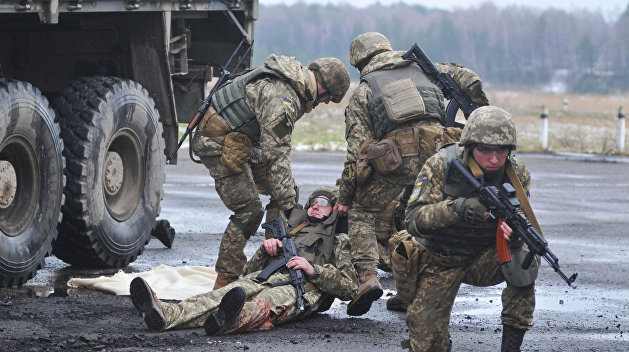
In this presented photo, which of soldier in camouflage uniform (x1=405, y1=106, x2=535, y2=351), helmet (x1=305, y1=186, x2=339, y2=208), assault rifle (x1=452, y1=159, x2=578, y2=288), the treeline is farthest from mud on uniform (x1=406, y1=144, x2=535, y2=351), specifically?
the treeline

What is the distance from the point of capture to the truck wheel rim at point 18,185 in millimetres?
7234

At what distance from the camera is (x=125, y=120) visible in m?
8.43

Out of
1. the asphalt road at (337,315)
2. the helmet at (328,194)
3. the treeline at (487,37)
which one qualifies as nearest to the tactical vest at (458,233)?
the asphalt road at (337,315)

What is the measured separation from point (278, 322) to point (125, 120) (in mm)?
2765

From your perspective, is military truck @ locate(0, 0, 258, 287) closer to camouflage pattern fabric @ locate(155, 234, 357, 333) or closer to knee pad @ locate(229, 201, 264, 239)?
knee pad @ locate(229, 201, 264, 239)

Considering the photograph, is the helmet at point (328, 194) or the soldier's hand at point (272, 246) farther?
the helmet at point (328, 194)

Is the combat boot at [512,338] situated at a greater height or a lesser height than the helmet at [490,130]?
lesser

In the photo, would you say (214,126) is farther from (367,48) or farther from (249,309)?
(249,309)

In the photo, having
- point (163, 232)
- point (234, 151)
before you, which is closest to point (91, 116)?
point (234, 151)

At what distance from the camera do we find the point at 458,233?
212 inches

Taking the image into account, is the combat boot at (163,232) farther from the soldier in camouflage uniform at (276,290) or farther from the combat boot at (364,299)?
the combat boot at (364,299)

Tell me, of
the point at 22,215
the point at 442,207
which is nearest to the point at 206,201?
the point at 22,215

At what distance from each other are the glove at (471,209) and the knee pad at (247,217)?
2.65 meters

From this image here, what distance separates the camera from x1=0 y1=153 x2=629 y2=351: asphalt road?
19.2ft
